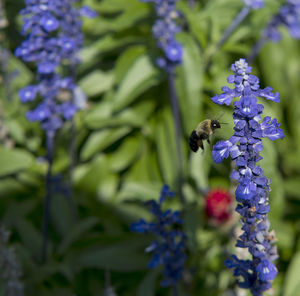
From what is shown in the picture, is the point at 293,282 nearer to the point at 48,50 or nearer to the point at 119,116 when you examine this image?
the point at 119,116

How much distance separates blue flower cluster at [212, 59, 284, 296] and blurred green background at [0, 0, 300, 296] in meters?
1.78

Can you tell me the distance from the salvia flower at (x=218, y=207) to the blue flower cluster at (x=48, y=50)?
1.49 metres

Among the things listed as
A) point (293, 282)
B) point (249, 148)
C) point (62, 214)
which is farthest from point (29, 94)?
point (293, 282)

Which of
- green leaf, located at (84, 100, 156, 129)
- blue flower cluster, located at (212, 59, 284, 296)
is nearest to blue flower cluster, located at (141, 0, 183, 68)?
green leaf, located at (84, 100, 156, 129)

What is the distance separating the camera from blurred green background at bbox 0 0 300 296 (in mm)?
3749

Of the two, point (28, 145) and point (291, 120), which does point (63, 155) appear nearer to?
point (28, 145)

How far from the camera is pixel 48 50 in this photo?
3.24 metres

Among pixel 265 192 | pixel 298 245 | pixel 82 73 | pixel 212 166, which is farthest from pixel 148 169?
pixel 265 192

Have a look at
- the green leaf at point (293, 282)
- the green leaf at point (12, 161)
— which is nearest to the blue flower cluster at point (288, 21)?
the green leaf at point (293, 282)

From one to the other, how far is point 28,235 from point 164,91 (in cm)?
201

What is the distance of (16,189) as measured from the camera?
450 cm

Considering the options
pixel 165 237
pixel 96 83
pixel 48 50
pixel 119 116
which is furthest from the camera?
pixel 96 83

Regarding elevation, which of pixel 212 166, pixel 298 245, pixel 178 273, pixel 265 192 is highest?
pixel 265 192

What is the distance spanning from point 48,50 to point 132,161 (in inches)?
77.0
